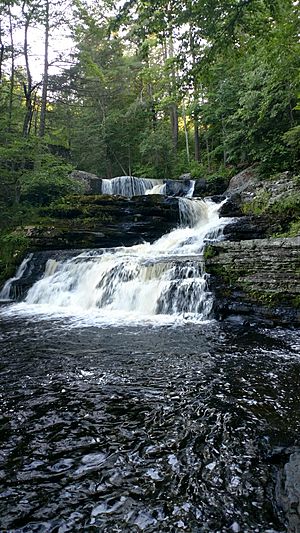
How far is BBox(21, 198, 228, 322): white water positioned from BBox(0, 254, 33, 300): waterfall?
3.41 feet

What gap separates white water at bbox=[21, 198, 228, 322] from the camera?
801 centimetres

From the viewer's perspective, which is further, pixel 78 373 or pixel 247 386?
pixel 78 373

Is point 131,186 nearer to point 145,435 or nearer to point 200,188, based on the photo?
→ point 200,188

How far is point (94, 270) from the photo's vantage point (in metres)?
10.3

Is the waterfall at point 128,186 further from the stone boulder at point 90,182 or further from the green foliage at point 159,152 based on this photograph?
the green foliage at point 159,152

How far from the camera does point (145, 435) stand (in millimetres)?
2977

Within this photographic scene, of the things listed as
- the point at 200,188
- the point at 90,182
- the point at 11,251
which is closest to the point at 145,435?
the point at 11,251

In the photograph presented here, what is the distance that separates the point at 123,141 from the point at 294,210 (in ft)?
56.2

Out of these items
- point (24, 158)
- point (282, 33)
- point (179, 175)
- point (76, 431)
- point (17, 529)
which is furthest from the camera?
point (179, 175)

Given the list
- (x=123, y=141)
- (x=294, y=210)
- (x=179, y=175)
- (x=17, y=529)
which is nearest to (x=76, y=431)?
(x=17, y=529)

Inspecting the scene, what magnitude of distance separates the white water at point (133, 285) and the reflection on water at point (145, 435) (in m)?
2.57

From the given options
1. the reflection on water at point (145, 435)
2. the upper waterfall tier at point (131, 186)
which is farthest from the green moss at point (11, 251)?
the upper waterfall tier at point (131, 186)

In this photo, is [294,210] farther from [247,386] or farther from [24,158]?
[24,158]

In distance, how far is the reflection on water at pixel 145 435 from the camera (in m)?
2.13
